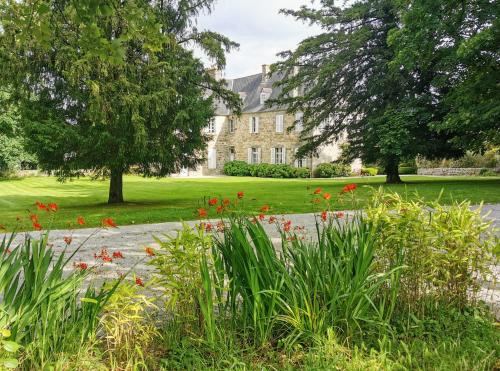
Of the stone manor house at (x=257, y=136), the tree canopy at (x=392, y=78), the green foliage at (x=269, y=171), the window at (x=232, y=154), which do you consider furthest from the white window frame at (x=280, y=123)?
the tree canopy at (x=392, y=78)

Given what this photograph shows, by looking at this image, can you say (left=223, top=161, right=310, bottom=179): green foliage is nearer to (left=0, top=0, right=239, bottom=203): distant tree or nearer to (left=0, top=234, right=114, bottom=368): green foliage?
(left=0, top=0, right=239, bottom=203): distant tree

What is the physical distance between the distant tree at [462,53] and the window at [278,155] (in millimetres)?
18627

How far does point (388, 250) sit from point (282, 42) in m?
22.2

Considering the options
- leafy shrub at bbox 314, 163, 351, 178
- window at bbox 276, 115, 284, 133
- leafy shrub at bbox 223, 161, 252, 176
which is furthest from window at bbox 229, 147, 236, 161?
leafy shrub at bbox 314, 163, 351, 178

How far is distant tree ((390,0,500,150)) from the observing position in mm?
16484

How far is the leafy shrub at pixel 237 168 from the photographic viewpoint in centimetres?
3738

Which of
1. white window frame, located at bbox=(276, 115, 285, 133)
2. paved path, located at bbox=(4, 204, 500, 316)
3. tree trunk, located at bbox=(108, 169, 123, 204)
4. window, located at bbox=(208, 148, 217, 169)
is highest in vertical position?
white window frame, located at bbox=(276, 115, 285, 133)

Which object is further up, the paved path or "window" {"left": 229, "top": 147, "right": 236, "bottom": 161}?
"window" {"left": 229, "top": 147, "right": 236, "bottom": 161}

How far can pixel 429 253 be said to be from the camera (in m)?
3.28

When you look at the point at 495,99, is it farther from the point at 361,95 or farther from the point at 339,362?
the point at 339,362

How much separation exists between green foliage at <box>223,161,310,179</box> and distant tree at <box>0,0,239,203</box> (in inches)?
847

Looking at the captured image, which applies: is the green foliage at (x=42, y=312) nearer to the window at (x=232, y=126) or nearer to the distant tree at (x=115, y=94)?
the distant tree at (x=115, y=94)

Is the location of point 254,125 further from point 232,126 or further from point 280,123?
point 280,123

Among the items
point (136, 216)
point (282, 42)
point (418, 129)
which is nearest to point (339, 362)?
point (136, 216)
